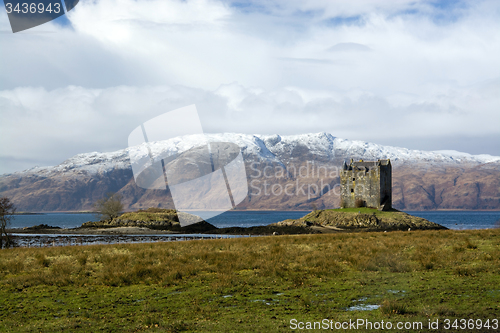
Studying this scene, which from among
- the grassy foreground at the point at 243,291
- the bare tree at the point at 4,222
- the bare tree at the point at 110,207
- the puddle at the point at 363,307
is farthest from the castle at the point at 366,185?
the puddle at the point at 363,307

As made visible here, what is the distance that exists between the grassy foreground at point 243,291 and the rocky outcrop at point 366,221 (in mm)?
61430

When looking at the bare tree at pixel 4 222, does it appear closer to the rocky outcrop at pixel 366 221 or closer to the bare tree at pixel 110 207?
the rocky outcrop at pixel 366 221

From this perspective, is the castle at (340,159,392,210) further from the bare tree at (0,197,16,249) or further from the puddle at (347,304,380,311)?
the puddle at (347,304,380,311)

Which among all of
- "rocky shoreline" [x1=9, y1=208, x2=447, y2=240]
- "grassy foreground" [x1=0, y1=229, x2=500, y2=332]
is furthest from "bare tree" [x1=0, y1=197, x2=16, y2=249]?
"rocky shoreline" [x1=9, y1=208, x2=447, y2=240]

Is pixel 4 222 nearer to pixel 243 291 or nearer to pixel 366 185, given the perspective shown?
pixel 243 291

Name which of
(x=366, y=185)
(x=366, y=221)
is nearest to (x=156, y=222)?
(x=366, y=185)

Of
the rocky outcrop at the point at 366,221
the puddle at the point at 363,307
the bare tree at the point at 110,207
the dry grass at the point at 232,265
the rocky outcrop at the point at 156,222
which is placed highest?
the puddle at the point at 363,307

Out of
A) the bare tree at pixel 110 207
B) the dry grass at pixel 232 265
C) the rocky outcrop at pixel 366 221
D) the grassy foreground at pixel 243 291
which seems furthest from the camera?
the bare tree at pixel 110 207

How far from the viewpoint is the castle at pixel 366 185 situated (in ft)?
293

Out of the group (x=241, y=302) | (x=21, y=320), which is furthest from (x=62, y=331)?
(x=241, y=302)

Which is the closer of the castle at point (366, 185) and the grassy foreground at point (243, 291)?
the grassy foreground at point (243, 291)

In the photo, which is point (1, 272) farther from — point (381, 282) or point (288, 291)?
point (381, 282)

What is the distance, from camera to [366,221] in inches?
3270

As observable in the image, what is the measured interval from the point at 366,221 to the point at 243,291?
73.2 m
